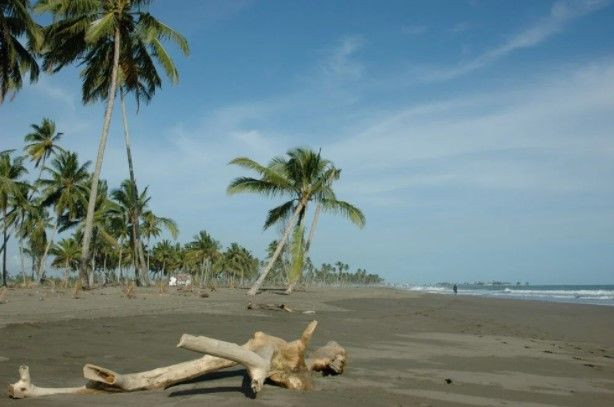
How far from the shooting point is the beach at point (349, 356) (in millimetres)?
4785

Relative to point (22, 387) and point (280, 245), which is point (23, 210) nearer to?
point (280, 245)

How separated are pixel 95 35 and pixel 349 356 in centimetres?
1710

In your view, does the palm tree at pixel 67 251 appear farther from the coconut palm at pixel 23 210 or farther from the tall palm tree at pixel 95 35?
the tall palm tree at pixel 95 35

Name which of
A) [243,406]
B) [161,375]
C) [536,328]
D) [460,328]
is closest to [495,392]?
[243,406]

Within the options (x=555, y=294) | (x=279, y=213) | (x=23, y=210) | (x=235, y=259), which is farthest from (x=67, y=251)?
(x=555, y=294)

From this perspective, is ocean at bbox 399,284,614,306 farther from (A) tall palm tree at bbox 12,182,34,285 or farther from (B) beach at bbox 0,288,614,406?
(A) tall palm tree at bbox 12,182,34,285

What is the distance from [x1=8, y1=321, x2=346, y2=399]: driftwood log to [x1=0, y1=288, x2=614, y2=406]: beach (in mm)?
108

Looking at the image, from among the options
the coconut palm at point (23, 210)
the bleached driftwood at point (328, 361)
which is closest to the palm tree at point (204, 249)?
the coconut palm at point (23, 210)

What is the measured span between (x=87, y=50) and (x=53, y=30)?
197cm

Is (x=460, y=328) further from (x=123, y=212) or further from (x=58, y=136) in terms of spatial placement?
(x=58, y=136)

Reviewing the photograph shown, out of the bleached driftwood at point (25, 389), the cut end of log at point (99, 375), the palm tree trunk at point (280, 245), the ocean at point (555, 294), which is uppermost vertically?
the palm tree trunk at point (280, 245)

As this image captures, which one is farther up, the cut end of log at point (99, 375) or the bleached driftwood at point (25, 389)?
the cut end of log at point (99, 375)

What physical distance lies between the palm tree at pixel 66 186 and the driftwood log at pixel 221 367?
37.8 m

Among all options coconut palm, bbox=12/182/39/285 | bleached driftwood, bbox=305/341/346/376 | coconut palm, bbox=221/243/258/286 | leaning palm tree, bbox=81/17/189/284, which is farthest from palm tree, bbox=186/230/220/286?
bleached driftwood, bbox=305/341/346/376
